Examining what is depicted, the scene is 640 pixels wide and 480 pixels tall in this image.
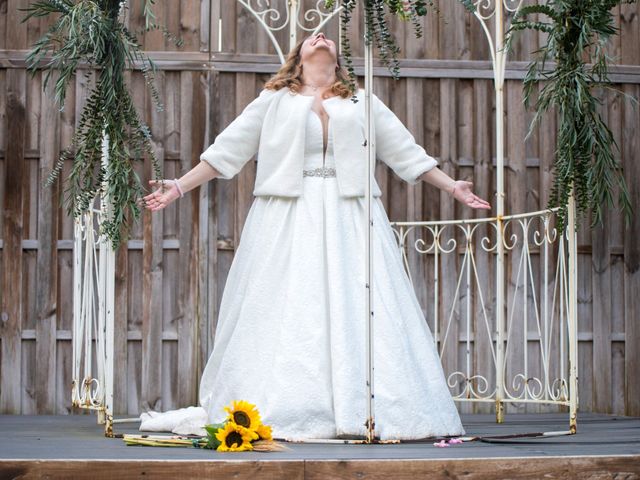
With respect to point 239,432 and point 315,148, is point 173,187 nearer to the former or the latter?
point 315,148

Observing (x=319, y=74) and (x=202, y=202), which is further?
(x=202, y=202)

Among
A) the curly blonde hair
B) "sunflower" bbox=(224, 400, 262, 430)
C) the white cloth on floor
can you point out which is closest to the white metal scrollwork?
the curly blonde hair

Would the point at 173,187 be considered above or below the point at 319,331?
above

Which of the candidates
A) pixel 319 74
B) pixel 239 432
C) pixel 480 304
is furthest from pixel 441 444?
pixel 480 304

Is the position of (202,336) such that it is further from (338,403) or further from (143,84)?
(338,403)

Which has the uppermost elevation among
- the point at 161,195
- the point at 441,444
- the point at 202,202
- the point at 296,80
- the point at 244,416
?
the point at 296,80

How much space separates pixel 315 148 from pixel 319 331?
76 centimetres

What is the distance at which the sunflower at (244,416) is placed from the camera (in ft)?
11.9

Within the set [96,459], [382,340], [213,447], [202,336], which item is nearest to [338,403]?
[382,340]

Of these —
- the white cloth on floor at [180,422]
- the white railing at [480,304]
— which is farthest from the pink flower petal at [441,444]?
the white railing at [480,304]

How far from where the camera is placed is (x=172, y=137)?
6.04 meters

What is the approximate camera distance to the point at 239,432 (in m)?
3.55

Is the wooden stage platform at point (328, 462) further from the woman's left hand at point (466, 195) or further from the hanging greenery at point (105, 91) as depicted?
the woman's left hand at point (466, 195)

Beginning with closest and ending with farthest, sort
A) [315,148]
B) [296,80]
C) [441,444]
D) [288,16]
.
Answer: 1. [441,444]
2. [315,148]
3. [296,80]
4. [288,16]
